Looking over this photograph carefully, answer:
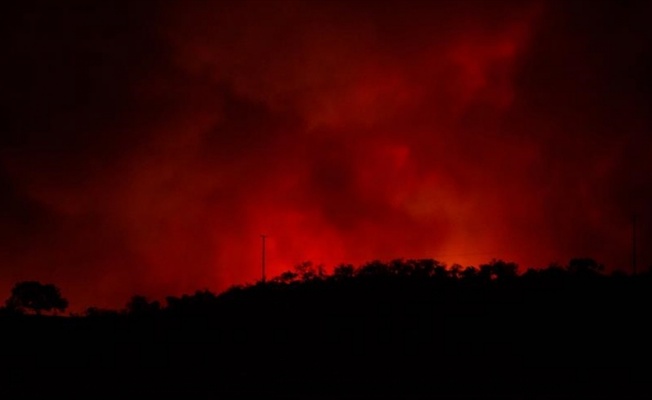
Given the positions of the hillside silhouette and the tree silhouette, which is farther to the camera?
the tree silhouette

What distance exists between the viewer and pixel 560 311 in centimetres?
3191

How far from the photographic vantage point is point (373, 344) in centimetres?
3250

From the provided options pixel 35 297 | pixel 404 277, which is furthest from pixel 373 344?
pixel 35 297

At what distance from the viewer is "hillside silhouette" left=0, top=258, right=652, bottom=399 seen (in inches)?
1054

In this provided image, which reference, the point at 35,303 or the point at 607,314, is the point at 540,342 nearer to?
the point at 607,314

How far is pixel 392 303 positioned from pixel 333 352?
4.19 m

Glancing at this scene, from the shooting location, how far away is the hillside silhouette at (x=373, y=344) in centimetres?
2677

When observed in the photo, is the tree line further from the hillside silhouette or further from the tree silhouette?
the tree silhouette

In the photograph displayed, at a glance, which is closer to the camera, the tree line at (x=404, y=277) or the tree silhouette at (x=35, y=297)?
the tree line at (x=404, y=277)

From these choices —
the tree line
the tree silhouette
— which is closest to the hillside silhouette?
the tree line

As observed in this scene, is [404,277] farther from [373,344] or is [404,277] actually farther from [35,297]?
[35,297]

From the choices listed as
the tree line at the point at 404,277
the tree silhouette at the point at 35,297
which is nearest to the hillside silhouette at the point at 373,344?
the tree line at the point at 404,277

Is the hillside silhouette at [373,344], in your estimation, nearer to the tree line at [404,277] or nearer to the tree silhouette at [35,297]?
the tree line at [404,277]

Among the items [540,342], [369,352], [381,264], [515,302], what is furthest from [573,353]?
[381,264]
